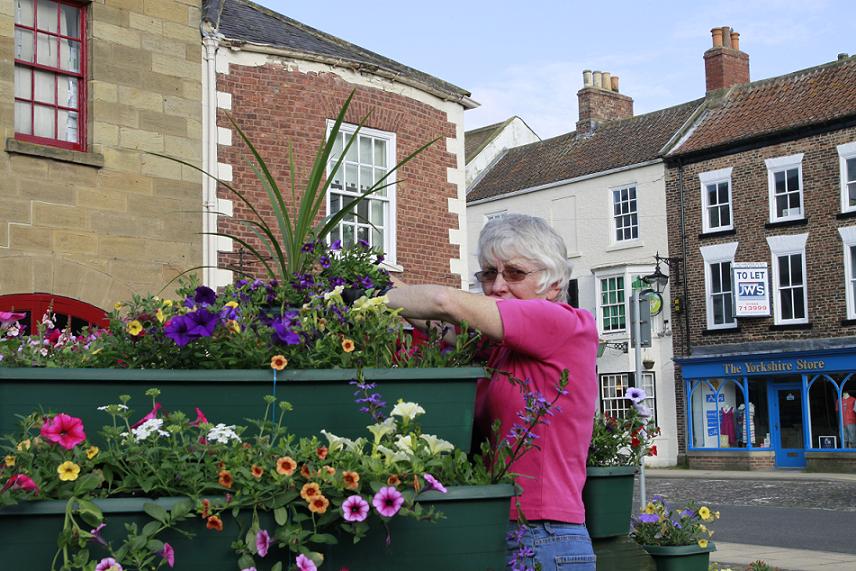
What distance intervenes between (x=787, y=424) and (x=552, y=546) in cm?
2412

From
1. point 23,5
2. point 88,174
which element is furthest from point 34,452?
point 23,5

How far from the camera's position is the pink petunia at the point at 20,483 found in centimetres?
196

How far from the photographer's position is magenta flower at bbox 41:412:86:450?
6.70 ft

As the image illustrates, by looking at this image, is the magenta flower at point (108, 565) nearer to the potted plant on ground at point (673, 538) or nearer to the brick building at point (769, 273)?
the potted plant on ground at point (673, 538)

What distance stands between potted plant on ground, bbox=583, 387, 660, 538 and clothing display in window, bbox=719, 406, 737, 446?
2244 cm

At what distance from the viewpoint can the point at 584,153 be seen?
29.9m

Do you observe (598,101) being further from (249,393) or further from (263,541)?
(263,541)

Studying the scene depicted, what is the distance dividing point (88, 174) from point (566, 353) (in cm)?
710

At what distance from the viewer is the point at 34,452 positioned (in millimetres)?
2074

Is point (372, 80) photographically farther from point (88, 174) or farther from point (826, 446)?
point (826, 446)

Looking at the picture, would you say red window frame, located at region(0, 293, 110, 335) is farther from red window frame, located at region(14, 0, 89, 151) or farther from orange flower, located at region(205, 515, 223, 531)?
orange flower, located at region(205, 515, 223, 531)

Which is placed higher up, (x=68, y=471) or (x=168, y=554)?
(x=68, y=471)

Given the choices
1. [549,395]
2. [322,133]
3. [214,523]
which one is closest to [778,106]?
[322,133]

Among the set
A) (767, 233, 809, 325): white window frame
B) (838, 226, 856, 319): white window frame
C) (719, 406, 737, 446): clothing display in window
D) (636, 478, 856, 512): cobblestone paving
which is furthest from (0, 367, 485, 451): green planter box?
(719, 406, 737, 446): clothing display in window
